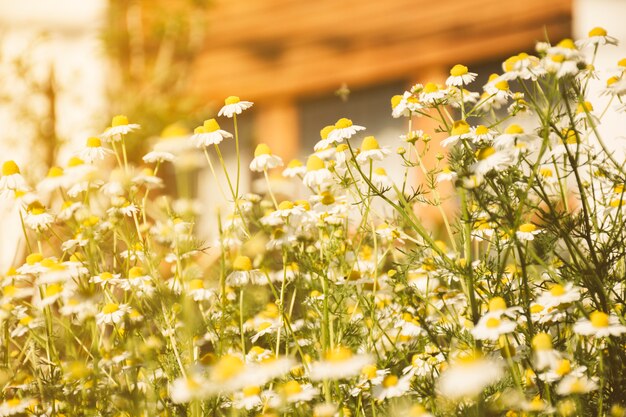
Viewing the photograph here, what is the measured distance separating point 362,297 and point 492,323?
0.54m

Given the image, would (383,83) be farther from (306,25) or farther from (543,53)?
(543,53)

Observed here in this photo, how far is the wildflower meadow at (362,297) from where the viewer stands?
187cm

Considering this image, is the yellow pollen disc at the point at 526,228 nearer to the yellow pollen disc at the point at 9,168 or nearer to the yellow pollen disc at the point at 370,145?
the yellow pollen disc at the point at 370,145

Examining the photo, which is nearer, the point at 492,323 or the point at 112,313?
the point at 492,323

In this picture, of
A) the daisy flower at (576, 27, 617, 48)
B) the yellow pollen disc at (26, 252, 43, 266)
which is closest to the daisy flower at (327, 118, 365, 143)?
the daisy flower at (576, 27, 617, 48)

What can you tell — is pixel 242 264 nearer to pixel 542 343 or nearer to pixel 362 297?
pixel 362 297

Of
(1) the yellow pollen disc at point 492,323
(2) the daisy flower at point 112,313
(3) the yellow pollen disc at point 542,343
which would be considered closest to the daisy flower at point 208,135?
(2) the daisy flower at point 112,313

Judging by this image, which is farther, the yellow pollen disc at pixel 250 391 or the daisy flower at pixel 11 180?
the daisy flower at pixel 11 180

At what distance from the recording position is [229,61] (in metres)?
7.95

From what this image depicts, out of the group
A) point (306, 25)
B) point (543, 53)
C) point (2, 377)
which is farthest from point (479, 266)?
point (306, 25)

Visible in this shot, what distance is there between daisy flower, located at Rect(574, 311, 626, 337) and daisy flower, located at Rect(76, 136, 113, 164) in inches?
60.5

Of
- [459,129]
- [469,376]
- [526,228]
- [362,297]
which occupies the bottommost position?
[469,376]

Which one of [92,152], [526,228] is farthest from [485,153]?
[92,152]

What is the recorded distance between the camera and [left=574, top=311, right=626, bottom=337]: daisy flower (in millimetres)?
1723
